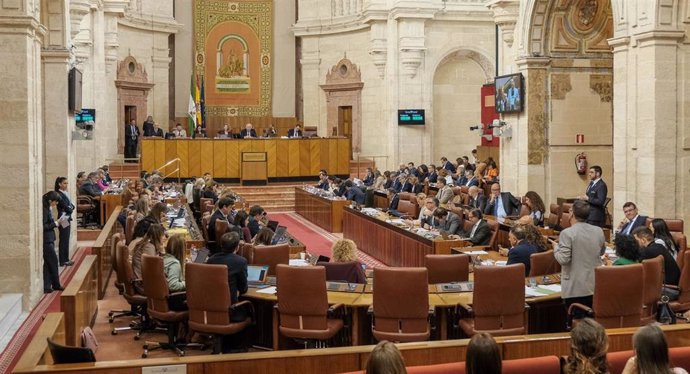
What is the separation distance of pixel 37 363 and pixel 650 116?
9589mm

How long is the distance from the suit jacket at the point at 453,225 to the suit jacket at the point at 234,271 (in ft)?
16.8

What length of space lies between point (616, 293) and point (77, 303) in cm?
427

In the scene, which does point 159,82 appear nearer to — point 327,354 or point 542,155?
point 542,155

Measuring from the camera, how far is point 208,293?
23.0ft

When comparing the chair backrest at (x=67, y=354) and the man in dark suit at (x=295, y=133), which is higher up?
the man in dark suit at (x=295, y=133)

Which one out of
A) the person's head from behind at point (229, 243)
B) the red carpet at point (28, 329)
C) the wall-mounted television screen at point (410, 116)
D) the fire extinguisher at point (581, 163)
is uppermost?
the wall-mounted television screen at point (410, 116)

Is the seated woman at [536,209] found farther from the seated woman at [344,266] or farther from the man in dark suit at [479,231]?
the seated woman at [344,266]

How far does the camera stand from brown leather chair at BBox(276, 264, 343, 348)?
6.69 metres

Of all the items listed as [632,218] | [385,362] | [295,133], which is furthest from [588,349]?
[295,133]

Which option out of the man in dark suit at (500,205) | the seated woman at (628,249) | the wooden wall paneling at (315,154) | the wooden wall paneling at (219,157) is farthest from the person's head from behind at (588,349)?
the wooden wall paneling at (315,154)

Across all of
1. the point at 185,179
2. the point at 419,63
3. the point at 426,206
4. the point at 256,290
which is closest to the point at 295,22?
the point at 419,63

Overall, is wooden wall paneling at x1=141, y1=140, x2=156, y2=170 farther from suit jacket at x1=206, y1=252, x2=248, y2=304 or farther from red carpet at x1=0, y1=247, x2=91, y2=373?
suit jacket at x1=206, y1=252, x2=248, y2=304

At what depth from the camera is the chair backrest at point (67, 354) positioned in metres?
4.83

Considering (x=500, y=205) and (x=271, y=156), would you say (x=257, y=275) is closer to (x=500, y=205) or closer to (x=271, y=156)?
(x=500, y=205)
